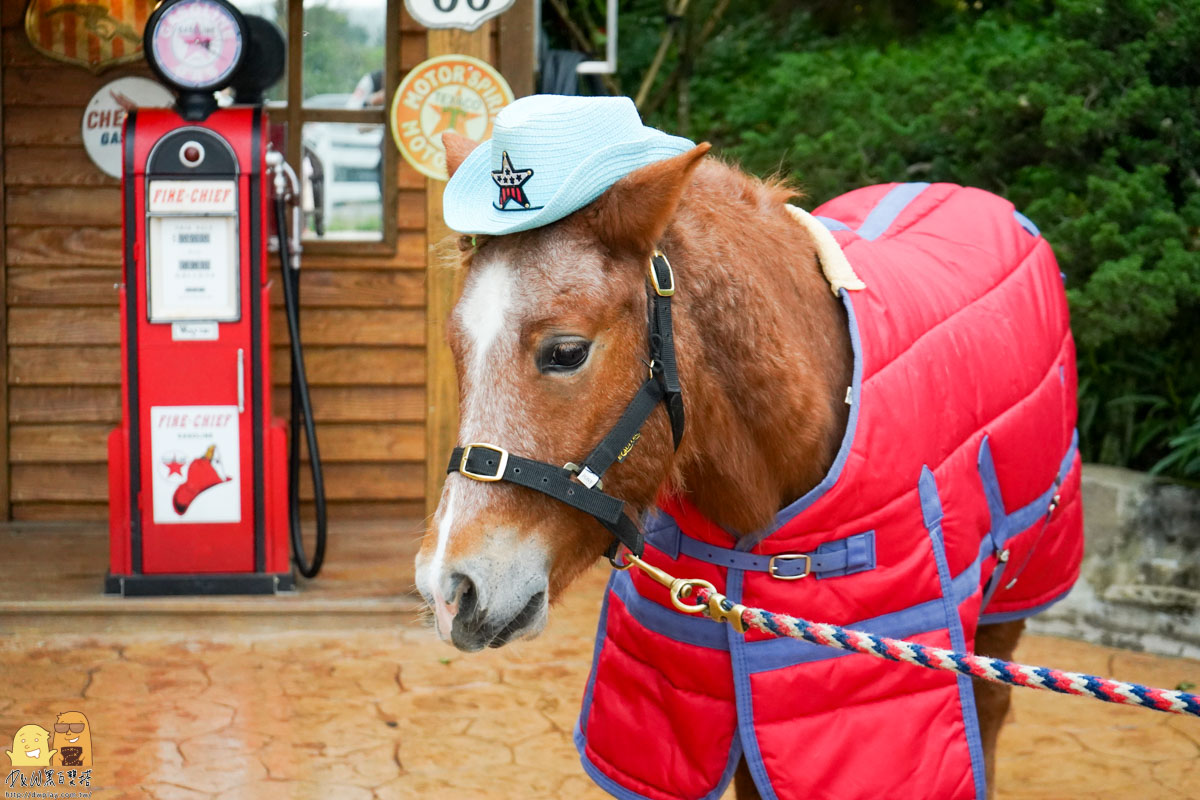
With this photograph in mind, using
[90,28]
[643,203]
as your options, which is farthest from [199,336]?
[643,203]

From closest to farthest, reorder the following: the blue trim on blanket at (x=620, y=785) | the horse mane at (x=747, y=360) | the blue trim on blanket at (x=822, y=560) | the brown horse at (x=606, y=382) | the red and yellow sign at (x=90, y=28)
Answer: the brown horse at (x=606, y=382), the horse mane at (x=747, y=360), the blue trim on blanket at (x=822, y=560), the blue trim on blanket at (x=620, y=785), the red and yellow sign at (x=90, y=28)

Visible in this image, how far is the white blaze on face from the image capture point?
1.56 metres

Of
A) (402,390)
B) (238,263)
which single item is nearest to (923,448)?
(238,263)

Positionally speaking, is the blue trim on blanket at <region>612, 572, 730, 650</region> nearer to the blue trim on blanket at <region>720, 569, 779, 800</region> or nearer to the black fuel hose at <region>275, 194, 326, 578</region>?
the blue trim on blanket at <region>720, 569, 779, 800</region>

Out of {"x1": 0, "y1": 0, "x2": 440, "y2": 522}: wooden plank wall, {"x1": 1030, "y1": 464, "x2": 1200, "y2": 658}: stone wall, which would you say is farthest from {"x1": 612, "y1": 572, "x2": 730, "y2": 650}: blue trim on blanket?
{"x1": 0, "y1": 0, "x2": 440, "y2": 522}: wooden plank wall

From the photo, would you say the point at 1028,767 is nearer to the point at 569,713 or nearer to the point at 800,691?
the point at 569,713

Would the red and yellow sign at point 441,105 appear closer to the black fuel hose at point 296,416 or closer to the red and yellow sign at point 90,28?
the black fuel hose at point 296,416

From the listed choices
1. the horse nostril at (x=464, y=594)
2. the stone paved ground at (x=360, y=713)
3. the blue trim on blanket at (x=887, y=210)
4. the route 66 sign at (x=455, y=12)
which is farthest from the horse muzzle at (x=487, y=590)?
the route 66 sign at (x=455, y=12)

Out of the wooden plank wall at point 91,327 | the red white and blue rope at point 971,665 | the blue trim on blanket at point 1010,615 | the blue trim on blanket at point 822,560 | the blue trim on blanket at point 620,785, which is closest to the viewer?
the red white and blue rope at point 971,665

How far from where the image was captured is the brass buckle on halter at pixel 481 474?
5.09ft

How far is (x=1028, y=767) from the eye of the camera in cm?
330

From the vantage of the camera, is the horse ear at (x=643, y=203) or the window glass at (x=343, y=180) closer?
the horse ear at (x=643, y=203)

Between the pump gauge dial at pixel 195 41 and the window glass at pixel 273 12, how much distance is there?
1095mm

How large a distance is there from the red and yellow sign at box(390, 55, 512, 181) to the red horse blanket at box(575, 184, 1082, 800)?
2119 millimetres
